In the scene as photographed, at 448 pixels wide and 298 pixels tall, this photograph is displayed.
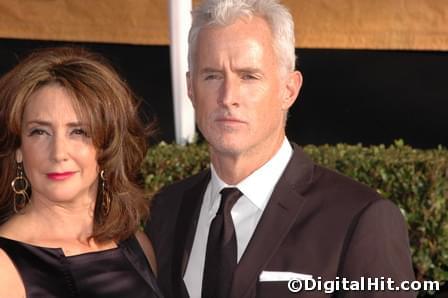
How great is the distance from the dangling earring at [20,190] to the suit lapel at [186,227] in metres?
0.75

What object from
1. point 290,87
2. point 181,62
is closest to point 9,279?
point 290,87

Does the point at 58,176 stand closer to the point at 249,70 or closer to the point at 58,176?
the point at 58,176

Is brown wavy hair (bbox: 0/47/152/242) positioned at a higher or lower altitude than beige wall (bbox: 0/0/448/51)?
lower

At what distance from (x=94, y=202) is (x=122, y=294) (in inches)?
19.5

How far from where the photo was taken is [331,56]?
10.5 m

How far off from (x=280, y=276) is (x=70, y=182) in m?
1.09

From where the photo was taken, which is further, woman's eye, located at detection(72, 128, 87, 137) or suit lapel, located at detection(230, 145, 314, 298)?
woman's eye, located at detection(72, 128, 87, 137)

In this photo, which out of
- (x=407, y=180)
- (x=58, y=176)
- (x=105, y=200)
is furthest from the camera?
(x=407, y=180)

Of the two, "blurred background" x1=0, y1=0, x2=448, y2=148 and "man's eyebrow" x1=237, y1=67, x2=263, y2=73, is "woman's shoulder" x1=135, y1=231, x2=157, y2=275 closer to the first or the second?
"man's eyebrow" x1=237, y1=67, x2=263, y2=73

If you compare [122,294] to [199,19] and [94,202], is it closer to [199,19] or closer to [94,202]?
[94,202]

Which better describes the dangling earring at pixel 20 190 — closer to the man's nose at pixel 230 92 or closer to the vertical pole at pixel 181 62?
the man's nose at pixel 230 92

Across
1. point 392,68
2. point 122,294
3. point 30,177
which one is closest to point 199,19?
point 30,177

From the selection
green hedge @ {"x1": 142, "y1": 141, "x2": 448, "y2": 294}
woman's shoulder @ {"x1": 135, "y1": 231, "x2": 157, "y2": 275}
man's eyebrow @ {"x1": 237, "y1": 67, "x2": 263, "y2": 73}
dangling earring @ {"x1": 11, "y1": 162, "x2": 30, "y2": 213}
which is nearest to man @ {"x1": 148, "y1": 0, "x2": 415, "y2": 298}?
man's eyebrow @ {"x1": 237, "y1": 67, "x2": 263, "y2": 73}

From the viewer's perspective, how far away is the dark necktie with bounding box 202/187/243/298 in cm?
371
